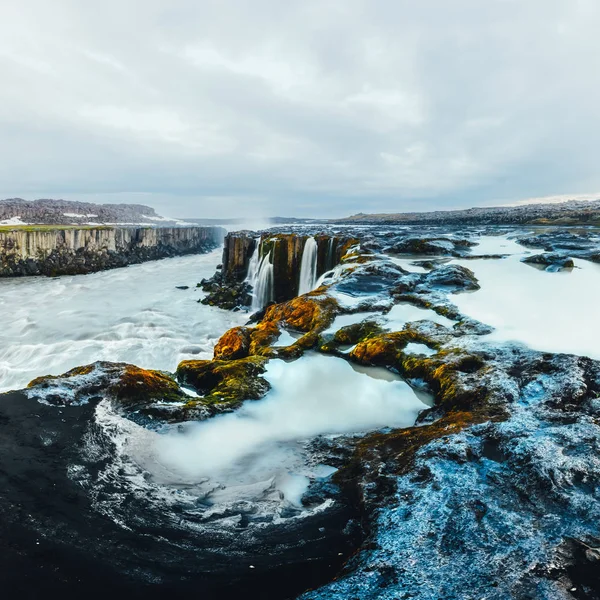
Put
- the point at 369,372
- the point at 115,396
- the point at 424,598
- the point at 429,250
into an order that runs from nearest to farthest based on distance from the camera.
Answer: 1. the point at 424,598
2. the point at 115,396
3. the point at 369,372
4. the point at 429,250

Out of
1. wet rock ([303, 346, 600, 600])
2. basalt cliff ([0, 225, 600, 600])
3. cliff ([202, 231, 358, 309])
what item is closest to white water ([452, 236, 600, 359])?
basalt cliff ([0, 225, 600, 600])

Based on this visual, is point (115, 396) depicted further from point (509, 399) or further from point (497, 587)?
point (509, 399)

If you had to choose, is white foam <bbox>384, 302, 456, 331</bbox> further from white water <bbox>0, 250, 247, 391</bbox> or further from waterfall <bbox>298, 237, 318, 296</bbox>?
waterfall <bbox>298, 237, 318, 296</bbox>

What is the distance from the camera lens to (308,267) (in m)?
25.9

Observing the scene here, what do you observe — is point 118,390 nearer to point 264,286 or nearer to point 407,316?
point 407,316

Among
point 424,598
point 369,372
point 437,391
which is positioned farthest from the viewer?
point 369,372

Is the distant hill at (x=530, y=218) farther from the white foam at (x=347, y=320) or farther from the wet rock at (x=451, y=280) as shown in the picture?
the white foam at (x=347, y=320)

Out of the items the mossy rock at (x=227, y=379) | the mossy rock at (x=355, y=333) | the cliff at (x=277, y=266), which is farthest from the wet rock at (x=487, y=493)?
the cliff at (x=277, y=266)

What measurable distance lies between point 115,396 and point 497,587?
6.46m

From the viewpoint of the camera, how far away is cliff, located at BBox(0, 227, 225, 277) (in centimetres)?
3760

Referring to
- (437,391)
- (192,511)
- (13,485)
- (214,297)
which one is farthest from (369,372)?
(214,297)

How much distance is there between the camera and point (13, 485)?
4703 mm

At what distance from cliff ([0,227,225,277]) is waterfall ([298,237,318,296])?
27773 millimetres

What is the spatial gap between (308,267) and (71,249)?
29.7 m
